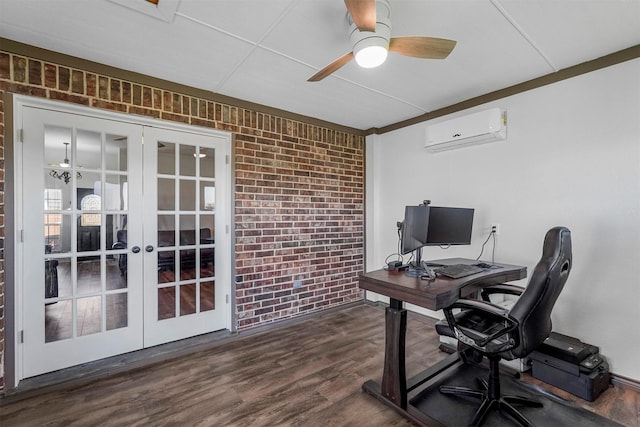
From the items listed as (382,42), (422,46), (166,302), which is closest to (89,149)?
(166,302)

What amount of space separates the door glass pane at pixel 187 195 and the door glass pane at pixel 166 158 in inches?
5.6

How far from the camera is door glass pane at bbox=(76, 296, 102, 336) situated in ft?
7.84

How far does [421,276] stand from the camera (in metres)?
2.01

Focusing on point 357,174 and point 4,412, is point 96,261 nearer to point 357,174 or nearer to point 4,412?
point 4,412

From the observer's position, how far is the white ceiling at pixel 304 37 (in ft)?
5.64

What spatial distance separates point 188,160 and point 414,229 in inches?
85.0

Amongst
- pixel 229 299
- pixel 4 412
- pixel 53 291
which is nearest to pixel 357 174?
pixel 229 299

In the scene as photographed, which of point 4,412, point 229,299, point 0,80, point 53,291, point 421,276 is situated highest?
point 0,80

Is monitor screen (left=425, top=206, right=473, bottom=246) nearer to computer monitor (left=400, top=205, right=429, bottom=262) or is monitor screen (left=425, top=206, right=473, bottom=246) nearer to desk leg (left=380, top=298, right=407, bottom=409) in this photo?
computer monitor (left=400, top=205, right=429, bottom=262)

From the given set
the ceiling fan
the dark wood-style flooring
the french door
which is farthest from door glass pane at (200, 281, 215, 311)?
the ceiling fan

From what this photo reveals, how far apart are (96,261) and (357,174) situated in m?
3.04

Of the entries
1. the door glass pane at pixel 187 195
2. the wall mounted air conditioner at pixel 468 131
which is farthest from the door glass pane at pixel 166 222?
the wall mounted air conditioner at pixel 468 131

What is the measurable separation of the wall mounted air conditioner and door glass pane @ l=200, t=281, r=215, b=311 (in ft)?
9.11

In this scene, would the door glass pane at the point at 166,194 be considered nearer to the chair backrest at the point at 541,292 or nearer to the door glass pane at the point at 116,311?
the door glass pane at the point at 116,311
